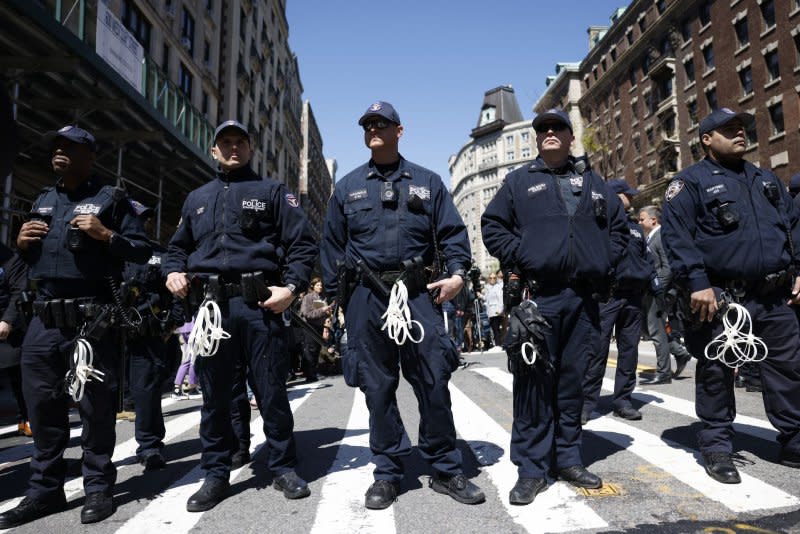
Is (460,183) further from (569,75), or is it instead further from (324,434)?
(324,434)

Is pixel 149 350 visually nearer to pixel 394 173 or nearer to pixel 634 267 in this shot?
pixel 394 173

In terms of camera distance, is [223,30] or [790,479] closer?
[790,479]

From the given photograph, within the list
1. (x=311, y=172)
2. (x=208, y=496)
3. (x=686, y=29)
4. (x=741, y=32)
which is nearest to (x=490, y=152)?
(x=311, y=172)

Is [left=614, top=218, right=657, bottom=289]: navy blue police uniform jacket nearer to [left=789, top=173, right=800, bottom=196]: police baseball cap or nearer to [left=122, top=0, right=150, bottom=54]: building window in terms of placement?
[left=789, top=173, right=800, bottom=196]: police baseball cap

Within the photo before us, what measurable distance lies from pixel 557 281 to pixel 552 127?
1039 millimetres

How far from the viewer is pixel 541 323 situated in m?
3.27

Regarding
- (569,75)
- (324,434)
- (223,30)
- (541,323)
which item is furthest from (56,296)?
(569,75)

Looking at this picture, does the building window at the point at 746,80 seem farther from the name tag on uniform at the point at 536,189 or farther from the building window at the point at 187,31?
the name tag on uniform at the point at 536,189

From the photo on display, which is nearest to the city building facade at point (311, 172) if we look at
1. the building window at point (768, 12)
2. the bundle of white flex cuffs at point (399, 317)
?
the building window at point (768, 12)

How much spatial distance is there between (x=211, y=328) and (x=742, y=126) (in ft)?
12.4

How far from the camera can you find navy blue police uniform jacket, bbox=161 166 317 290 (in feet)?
11.1

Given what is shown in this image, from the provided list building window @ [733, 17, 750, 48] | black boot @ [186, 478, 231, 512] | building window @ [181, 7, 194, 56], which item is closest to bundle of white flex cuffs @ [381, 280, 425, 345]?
black boot @ [186, 478, 231, 512]

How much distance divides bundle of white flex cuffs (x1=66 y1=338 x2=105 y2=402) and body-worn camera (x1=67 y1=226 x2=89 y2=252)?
0.57m

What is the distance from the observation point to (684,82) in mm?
33750
